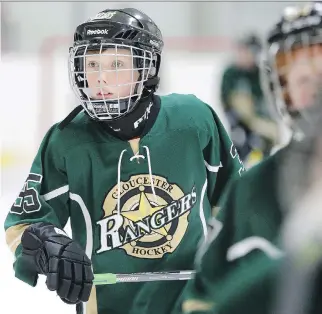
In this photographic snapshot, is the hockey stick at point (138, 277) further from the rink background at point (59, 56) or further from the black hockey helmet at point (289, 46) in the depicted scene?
the rink background at point (59, 56)

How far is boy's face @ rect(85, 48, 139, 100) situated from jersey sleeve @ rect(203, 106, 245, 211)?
197 millimetres

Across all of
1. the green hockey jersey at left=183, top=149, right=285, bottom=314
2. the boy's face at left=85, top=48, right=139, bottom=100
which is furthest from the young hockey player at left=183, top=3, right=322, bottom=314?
the boy's face at left=85, top=48, right=139, bottom=100

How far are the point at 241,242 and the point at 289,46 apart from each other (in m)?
0.16

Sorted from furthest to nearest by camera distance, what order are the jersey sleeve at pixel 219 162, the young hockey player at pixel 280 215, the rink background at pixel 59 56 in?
the rink background at pixel 59 56 → the jersey sleeve at pixel 219 162 → the young hockey player at pixel 280 215

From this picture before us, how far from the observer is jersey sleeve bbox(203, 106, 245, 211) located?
1.41 metres

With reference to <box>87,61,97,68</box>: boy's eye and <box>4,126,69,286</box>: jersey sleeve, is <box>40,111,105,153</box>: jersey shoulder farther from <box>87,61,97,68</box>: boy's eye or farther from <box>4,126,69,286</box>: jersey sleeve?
<box>87,61,97,68</box>: boy's eye

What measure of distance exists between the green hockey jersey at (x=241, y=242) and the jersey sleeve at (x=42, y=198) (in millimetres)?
761

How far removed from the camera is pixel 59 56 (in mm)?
4398

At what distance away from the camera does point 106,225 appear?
1.36 meters

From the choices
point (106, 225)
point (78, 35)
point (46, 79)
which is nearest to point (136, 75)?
point (78, 35)

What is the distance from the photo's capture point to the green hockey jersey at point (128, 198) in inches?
53.1

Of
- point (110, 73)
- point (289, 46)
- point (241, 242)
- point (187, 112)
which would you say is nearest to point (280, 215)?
point (241, 242)

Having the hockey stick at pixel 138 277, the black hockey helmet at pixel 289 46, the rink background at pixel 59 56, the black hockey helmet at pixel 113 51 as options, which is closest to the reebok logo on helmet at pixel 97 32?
the black hockey helmet at pixel 113 51

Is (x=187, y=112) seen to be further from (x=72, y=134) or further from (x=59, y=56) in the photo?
(x=59, y=56)
